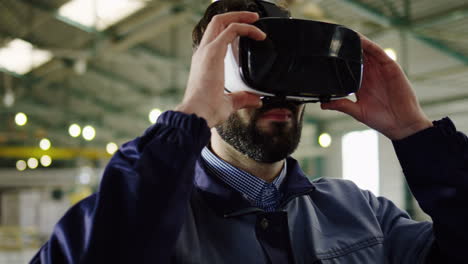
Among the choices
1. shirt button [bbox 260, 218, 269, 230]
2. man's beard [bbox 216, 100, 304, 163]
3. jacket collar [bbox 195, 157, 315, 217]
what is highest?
man's beard [bbox 216, 100, 304, 163]

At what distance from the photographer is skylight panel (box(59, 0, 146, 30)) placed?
26.3 feet

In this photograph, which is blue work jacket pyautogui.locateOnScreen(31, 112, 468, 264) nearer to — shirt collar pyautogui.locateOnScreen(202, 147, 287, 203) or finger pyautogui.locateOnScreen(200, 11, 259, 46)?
shirt collar pyautogui.locateOnScreen(202, 147, 287, 203)

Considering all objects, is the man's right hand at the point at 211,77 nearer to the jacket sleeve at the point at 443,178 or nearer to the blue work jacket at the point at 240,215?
the blue work jacket at the point at 240,215

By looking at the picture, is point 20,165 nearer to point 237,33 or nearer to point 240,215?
point 240,215

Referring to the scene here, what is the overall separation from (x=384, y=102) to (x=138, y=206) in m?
0.60

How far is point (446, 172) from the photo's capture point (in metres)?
1.00

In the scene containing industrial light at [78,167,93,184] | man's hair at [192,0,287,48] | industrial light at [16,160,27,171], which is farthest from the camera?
industrial light at [16,160,27,171]

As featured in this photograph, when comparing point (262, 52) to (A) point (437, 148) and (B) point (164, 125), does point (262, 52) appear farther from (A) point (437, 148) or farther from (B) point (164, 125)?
(A) point (437, 148)

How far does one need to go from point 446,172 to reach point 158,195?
573 mm

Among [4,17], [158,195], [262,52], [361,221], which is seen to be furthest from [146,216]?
[4,17]

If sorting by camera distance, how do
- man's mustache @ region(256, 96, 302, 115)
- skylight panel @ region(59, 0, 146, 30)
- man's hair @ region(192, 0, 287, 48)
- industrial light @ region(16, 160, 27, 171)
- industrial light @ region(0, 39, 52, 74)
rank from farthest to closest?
industrial light @ region(16, 160, 27, 171), industrial light @ region(0, 39, 52, 74), skylight panel @ region(59, 0, 146, 30), man's hair @ region(192, 0, 287, 48), man's mustache @ region(256, 96, 302, 115)

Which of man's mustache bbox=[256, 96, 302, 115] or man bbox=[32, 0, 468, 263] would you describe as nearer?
man bbox=[32, 0, 468, 263]

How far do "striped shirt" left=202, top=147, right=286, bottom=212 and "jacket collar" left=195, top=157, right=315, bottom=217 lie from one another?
0.07ft

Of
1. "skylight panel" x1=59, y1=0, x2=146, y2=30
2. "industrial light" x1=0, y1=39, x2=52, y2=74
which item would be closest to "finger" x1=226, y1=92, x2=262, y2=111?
"skylight panel" x1=59, y1=0, x2=146, y2=30
